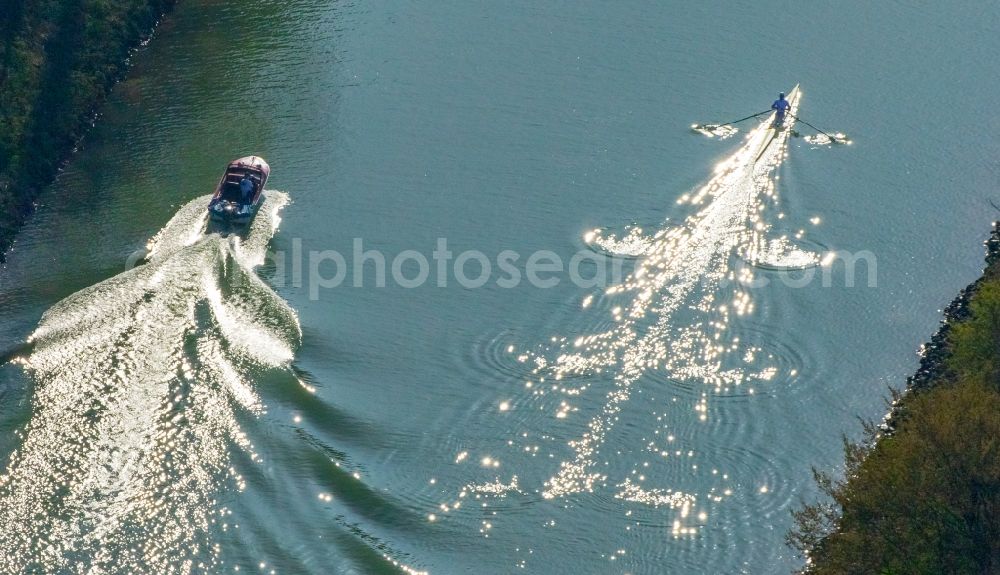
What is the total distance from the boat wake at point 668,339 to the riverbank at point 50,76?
2601 cm

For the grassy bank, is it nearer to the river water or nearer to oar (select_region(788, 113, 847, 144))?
the river water

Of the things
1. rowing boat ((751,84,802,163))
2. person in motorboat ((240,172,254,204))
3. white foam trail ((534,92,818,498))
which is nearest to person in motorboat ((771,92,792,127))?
rowing boat ((751,84,802,163))

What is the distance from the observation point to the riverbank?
185ft

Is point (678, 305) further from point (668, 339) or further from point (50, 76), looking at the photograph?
point (50, 76)

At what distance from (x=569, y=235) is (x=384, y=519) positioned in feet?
57.4

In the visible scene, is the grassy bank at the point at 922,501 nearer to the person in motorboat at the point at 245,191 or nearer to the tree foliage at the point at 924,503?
the tree foliage at the point at 924,503

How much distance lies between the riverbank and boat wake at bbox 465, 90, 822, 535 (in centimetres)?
2601

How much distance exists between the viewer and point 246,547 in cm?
3750

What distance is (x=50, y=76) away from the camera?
203ft

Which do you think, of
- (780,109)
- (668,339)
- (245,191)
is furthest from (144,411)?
(780,109)

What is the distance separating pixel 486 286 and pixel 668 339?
7885 mm

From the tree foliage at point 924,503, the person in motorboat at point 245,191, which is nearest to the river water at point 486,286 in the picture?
the person in motorboat at point 245,191

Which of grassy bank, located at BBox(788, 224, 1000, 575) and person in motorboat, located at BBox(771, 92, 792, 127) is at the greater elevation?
person in motorboat, located at BBox(771, 92, 792, 127)

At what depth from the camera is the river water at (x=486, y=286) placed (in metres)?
38.8
